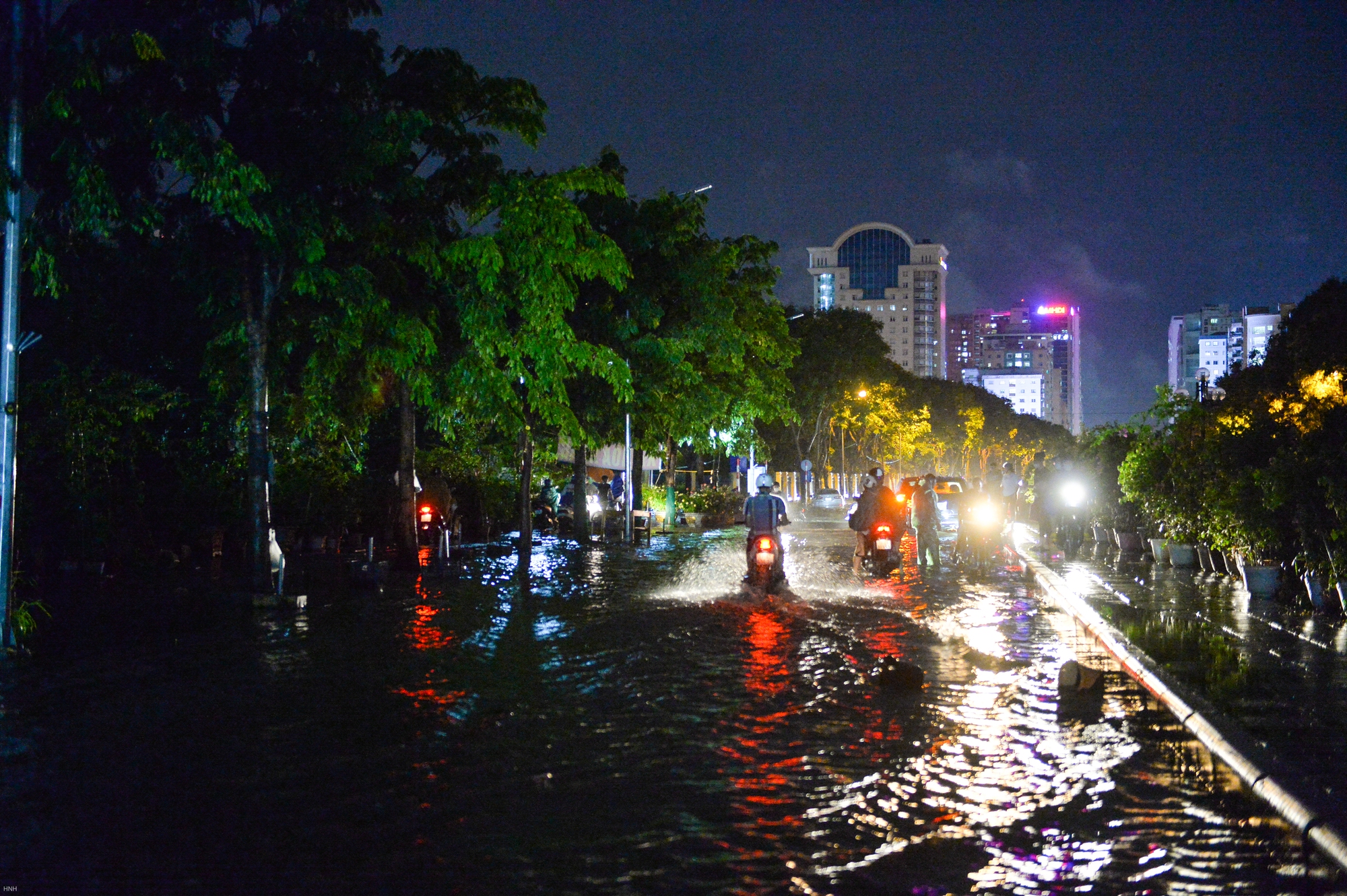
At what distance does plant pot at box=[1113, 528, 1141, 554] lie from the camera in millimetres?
27938

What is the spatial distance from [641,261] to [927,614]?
1742 cm

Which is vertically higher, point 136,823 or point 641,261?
point 641,261

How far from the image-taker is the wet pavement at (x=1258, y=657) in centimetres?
699

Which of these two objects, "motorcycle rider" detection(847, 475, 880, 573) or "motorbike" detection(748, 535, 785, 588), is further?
"motorcycle rider" detection(847, 475, 880, 573)

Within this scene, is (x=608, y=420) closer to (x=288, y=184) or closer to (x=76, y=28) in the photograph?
(x=288, y=184)

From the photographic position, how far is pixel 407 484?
71.5 ft

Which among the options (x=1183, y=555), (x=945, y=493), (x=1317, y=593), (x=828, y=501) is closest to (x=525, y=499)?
(x=1183, y=555)

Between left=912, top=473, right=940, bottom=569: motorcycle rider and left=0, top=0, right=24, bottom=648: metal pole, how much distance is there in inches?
637

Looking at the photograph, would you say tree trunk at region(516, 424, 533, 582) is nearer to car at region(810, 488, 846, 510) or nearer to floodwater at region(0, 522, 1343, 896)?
floodwater at region(0, 522, 1343, 896)

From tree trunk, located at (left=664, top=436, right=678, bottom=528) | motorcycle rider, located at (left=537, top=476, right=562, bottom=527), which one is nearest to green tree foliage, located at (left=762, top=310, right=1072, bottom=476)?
tree trunk, located at (left=664, top=436, right=678, bottom=528)

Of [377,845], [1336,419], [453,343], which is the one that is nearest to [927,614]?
Result: [1336,419]

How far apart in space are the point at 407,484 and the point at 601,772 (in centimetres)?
1560

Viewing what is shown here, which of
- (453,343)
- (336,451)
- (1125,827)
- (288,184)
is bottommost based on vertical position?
(1125,827)

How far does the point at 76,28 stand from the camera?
13.0m
